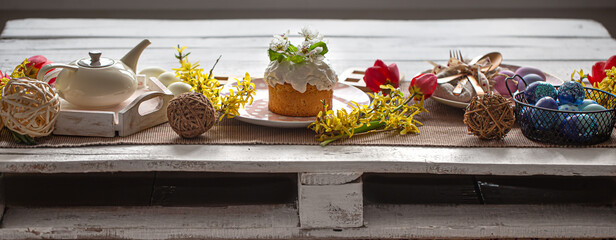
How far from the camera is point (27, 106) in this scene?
3.59 ft

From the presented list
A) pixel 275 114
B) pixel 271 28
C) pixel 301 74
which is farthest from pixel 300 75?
pixel 271 28

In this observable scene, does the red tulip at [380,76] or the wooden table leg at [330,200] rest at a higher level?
the red tulip at [380,76]

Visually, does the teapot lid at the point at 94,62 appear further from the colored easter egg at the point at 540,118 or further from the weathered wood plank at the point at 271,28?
the weathered wood plank at the point at 271,28

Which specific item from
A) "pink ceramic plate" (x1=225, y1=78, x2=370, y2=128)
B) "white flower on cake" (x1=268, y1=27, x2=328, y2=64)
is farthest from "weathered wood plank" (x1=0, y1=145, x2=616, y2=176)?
"white flower on cake" (x1=268, y1=27, x2=328, y2=64)

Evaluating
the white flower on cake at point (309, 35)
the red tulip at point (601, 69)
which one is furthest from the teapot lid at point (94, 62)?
the red tulip at point (601, 69)

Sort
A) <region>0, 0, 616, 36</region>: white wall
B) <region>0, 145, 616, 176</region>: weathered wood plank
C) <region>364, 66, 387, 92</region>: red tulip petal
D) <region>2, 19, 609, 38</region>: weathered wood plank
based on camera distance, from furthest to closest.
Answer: <region>0, 0, 616, 36</region>: white wall → <region>2, 19, 609, 38</region>: weathered wood plank → <region>364, 66, 387, 92</region>: red tulip petal → <region>0, 145, 616, 176</region>: weathered wood plank

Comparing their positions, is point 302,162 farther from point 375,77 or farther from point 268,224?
point 375,77

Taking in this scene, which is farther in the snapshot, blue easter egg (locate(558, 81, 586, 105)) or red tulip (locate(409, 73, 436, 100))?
red tulip (locate(409, 73, 436, 100))

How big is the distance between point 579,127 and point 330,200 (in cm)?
44

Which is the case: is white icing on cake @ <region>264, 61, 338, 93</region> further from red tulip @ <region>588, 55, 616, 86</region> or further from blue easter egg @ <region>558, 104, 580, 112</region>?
red tulip @ <region>588, 55, 616, 86</region>

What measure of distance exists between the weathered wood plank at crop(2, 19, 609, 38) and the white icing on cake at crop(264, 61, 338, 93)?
113 cm

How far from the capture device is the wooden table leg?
3.57ft

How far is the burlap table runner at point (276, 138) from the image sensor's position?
3.76ft

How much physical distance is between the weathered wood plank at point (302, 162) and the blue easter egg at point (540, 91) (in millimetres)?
144
